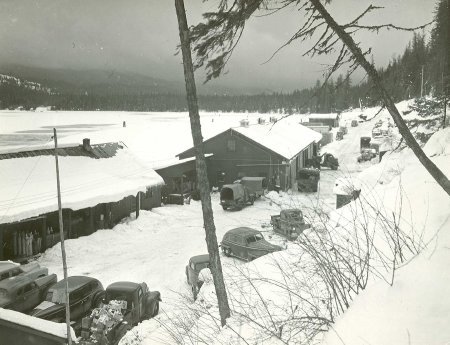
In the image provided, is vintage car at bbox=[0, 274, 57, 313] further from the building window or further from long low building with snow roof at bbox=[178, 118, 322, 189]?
the building window

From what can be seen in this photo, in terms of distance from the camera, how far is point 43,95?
126m

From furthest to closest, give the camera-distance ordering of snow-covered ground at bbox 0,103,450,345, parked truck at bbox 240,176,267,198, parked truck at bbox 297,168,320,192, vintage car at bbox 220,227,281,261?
parked truck at bbox 297,168,320,192 → parked truck at bbox 240,176,267,198 → vintage car at bbox 220,227,281,261 → snow-covered ground at bbox 0,103,450,345

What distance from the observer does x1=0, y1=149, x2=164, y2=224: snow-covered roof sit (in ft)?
57.9

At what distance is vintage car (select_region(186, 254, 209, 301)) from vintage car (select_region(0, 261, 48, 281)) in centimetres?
572

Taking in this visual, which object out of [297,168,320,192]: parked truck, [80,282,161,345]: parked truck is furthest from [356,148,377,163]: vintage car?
[80,282,161,345]: parked truck

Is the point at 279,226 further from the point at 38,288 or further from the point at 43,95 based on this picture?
the point at 43,95

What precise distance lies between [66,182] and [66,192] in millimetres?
1453

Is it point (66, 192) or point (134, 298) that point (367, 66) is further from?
point (66, 192)

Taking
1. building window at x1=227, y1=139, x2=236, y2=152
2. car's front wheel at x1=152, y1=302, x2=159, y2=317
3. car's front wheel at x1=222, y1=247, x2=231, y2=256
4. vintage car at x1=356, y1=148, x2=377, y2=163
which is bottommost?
car's front wheel at x1=152, y1=302, x2=159, y2=317

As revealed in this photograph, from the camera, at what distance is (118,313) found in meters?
11.0

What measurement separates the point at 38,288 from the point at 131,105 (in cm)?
16535

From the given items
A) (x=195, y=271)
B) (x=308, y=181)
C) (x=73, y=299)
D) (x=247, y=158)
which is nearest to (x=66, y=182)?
(x=73, y=299)

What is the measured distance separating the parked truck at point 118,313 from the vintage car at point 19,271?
11.6 ft

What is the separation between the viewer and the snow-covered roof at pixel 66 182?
1766cm
